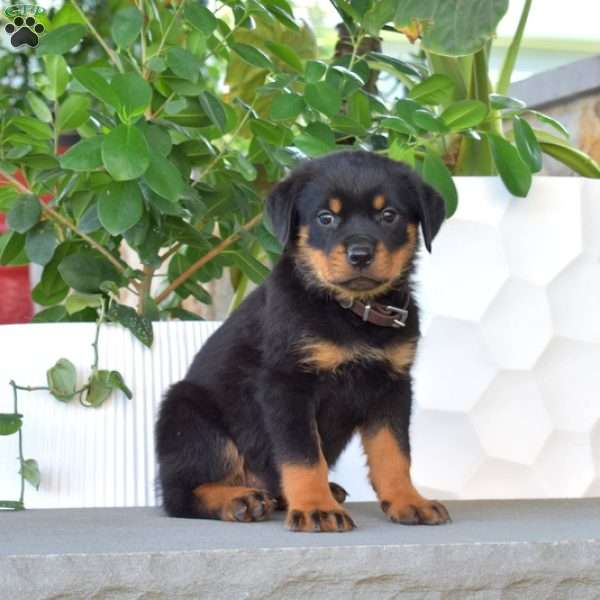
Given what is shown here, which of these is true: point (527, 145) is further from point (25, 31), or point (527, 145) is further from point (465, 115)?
point (25, 31)

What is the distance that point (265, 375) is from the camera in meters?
2.05

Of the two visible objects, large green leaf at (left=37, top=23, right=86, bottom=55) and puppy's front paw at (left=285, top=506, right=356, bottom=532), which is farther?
large green leaf at (left=37, top=23, right=86, bottom=55)

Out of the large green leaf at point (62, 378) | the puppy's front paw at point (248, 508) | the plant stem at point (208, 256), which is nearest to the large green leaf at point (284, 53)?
the plant stem at point (208, 256)

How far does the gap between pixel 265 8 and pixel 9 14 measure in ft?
2.39

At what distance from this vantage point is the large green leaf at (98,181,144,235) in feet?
8.05

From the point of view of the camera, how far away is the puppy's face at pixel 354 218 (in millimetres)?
2021

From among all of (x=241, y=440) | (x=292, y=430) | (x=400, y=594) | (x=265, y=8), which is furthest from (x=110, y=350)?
(x=400, y=594)

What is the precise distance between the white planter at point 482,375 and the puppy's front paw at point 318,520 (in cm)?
71

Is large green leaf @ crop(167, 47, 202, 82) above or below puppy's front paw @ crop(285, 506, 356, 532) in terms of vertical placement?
above

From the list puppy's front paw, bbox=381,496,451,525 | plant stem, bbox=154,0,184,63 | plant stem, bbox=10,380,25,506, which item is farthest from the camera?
plant stem, bbox=154,0,184,63

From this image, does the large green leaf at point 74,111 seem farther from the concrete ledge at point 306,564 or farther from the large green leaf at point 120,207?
the concrete ledge at point 306,564

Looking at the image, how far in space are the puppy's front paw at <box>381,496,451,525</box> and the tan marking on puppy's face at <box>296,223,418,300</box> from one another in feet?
1.29

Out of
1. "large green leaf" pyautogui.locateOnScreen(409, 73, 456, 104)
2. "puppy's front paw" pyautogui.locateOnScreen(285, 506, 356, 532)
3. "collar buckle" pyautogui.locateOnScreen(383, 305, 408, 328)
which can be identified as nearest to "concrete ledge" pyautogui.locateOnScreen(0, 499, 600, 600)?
"puppy's front paw" pyautogui.locateOnScreen(285, 506, 356, 532)

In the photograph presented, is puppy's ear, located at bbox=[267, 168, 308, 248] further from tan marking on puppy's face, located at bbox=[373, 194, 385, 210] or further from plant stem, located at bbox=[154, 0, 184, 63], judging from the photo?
plant stem, located at bbox=[154, 0, 184, 63]
